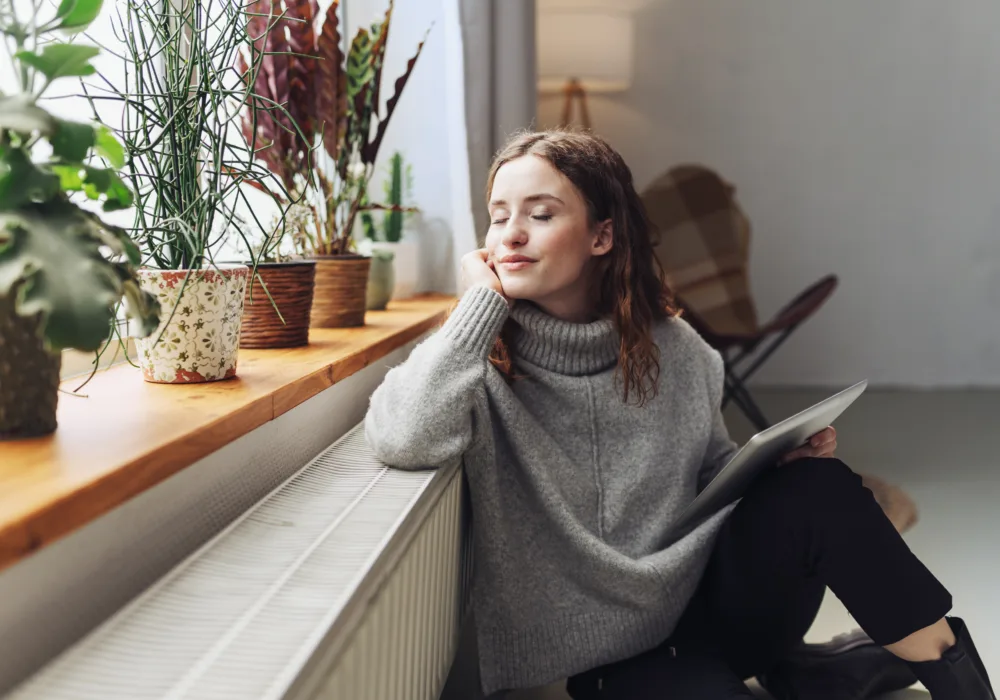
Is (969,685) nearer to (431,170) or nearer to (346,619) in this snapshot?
(346,619)

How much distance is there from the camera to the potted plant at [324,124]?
4.67 ft

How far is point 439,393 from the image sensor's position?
3.41 feet

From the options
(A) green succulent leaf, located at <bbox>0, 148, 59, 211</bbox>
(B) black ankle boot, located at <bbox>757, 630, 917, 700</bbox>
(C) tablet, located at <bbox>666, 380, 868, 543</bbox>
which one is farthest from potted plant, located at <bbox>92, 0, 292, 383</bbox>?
Answer: (B) black ankle boot, located at <bbox>757, 630, 917, 700</bbox>

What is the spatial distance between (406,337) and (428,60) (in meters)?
0.90

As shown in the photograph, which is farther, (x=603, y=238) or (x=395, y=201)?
(x=395, y=201)

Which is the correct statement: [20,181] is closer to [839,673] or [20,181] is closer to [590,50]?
[839,673]

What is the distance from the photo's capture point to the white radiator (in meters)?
0.56

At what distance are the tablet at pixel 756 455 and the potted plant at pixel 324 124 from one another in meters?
0.68

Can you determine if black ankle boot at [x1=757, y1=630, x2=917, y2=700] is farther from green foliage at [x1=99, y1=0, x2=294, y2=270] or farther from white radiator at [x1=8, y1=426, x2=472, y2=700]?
green foliage at [x1=99, y1=0, x2=294, y2=270]

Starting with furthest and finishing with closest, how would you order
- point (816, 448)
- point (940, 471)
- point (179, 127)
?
point (940, 471) < point (816, 448) < point (179, 127)

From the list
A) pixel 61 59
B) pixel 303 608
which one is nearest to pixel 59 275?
pixel 61 59

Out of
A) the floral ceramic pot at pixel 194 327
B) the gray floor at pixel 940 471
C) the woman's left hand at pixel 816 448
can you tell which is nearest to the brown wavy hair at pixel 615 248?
the woman's left hand at pixel 816 448

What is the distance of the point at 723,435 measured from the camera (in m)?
1.37

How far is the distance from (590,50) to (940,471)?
2.02 meters
